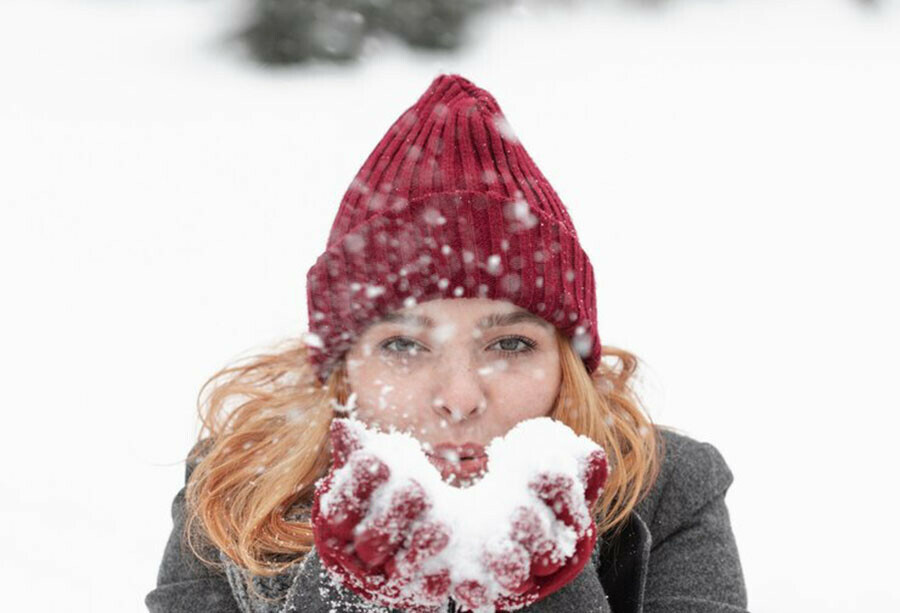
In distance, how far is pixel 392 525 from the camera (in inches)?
47.0

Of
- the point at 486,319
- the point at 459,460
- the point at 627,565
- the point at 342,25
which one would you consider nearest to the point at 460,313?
the point at 486,319

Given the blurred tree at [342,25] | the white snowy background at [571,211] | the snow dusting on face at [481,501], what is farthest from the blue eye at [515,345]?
the blurred tree at [342,25]

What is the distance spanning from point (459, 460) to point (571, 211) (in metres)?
3.35

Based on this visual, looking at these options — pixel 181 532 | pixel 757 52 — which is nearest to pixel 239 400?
pixel 181 532

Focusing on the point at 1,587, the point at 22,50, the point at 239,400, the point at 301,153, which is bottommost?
the point at 1,587

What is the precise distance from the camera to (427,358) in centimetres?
167

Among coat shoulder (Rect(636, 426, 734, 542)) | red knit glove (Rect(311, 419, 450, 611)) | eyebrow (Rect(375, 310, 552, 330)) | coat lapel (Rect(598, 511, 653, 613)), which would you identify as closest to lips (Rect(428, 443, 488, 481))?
eyebrow (Rect(375, 310, 552, 330))

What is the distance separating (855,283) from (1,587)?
3.77m

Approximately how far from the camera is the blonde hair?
6.09 ft

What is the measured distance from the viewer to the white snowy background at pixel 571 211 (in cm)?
297

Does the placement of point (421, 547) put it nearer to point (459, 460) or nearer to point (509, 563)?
point (509, 563)

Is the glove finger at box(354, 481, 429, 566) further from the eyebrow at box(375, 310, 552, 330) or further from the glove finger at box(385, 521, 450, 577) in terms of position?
the eyebrow at box(375, 310, 552, 330)

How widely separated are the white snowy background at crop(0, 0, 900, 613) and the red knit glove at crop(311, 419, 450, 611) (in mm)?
1695

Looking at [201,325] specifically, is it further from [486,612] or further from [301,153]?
[486,612]
